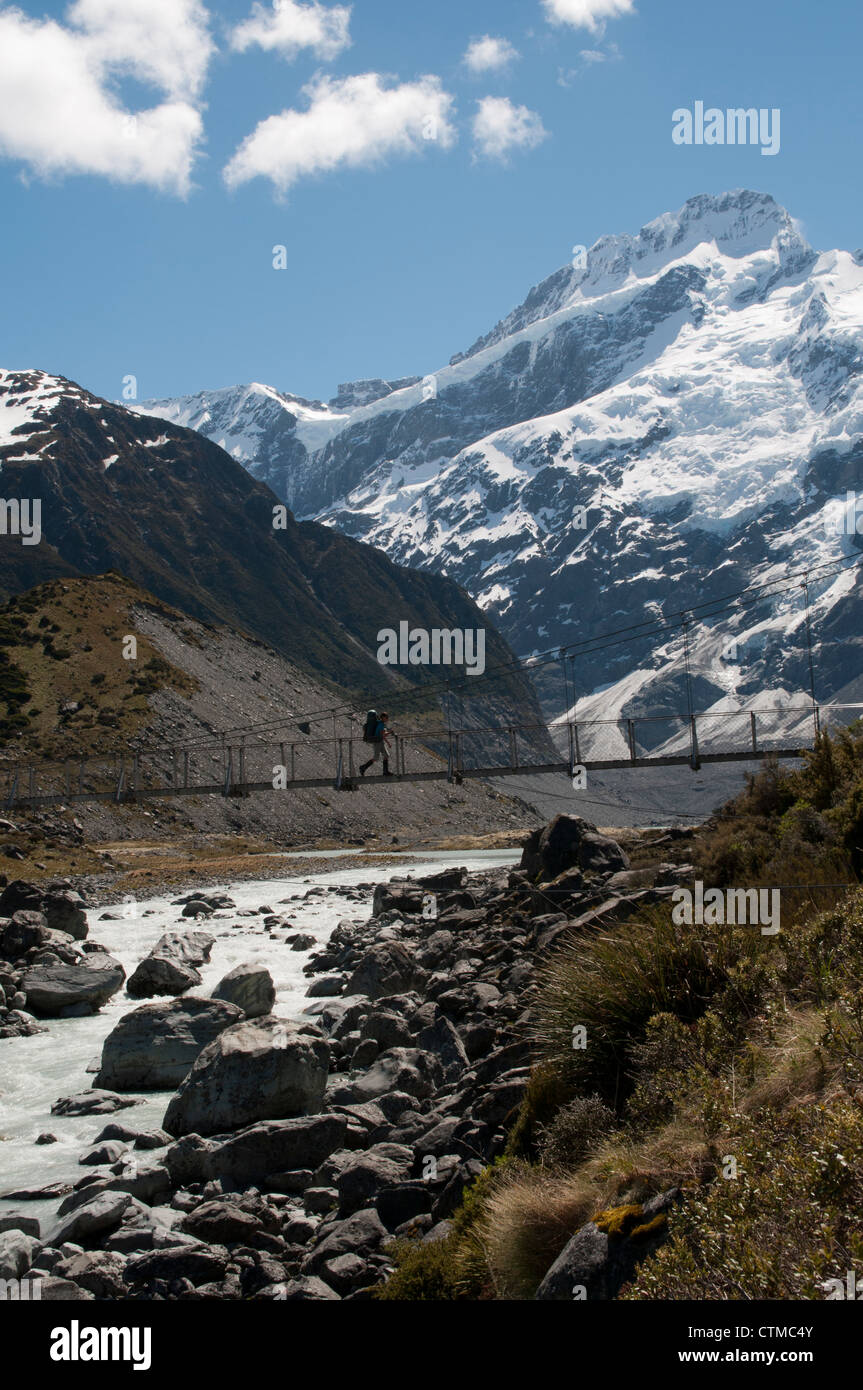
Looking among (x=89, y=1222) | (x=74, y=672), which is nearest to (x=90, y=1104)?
(x=89, y=1222)

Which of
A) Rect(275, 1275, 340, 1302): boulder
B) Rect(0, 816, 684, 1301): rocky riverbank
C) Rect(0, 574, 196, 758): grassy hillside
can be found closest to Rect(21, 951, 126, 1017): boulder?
Rect(0, 816, 684, 1301): rocky riverbank

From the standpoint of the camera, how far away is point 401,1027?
43.7 feet

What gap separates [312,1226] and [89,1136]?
4284 mm

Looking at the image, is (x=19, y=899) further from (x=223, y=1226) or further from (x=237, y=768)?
(x=237, y=768)

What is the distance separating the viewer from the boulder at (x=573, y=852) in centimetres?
2380

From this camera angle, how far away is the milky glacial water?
34.7ft

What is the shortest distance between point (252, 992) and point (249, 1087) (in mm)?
5458

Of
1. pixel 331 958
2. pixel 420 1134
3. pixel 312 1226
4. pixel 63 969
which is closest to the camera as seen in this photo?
pixel 312 1226

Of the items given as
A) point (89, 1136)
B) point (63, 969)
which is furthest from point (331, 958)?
point (89, 1136)

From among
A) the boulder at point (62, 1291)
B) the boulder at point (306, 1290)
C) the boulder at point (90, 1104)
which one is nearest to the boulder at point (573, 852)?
the boulder at point (90, 1104)

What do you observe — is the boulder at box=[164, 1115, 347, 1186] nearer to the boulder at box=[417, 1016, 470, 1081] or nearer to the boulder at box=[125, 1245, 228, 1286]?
the boulder at box=[125, 1245, 228, 1286]

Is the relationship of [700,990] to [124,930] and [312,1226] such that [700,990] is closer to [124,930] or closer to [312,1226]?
[312,1226]

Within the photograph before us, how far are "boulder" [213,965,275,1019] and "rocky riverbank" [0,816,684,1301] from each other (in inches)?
1.2

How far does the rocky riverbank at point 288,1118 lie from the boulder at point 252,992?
0.03 metres
